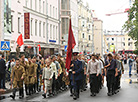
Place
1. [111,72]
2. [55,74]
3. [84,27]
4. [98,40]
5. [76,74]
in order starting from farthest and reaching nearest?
[98,40], [84,27], [111,72], [55,74], [76,74]

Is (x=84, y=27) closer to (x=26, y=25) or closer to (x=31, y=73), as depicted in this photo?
(x=26, y=25)

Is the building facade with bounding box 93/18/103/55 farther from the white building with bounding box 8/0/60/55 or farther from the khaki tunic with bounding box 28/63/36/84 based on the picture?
the khaki tunic with bounding box 28/63/36/84

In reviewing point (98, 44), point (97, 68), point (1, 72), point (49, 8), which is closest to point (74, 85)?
point (97, 68)

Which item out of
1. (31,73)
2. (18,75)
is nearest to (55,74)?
(31,73)

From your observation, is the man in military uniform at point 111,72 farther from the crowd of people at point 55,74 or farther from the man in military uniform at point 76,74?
the man in military uniform at point 76,74

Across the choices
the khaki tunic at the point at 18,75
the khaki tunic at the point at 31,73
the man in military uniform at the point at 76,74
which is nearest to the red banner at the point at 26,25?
the khaki tunic at the point at 31,73

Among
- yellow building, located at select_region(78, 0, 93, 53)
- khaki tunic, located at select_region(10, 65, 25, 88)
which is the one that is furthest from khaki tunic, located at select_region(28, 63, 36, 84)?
yellow building, located at select_region(78, 0, 93, 53)

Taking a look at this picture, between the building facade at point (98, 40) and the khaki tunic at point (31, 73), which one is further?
the building facade at point (98, 40)

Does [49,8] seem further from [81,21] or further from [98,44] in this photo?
[98,44]

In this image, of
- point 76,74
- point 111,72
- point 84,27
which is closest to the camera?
point 76,74

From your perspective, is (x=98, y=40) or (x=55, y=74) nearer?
(x=55, y=74)

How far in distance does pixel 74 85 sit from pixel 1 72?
5.26m

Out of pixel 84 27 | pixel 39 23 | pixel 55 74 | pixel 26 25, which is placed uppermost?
pixel 84 27

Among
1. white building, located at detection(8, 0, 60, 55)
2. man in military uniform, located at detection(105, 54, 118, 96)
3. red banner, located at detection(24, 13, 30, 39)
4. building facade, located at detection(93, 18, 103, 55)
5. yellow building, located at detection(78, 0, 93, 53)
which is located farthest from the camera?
building facade, located at detection(93, 18, 103, 55)
